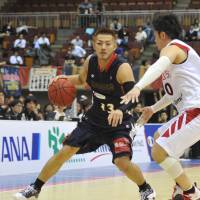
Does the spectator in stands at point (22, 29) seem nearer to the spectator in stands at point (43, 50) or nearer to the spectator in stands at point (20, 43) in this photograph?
the spectator in stands at point (20, 43)

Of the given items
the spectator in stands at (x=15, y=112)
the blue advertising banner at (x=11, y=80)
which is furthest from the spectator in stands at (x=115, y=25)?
the spectator in stands at (x=15, y=112)

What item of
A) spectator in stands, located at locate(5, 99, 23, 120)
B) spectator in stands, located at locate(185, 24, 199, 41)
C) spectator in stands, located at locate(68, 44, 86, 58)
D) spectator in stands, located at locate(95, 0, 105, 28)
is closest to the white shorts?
spectator in stands, located at locate(5, 99, 23, 120)

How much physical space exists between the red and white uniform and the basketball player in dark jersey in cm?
69

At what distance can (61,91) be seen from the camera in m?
7.26

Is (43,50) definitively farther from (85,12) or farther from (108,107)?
(108,107)

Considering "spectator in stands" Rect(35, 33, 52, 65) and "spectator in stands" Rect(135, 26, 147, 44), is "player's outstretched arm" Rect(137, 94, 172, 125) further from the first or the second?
"spectator in stands" Rect(135, 26, 147, 44)

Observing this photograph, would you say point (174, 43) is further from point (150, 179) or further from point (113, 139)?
point (150, 179)

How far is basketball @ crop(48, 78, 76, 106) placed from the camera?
723cm

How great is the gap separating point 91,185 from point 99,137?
2.65m

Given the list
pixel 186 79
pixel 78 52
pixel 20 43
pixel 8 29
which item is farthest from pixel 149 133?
pixel 8 29

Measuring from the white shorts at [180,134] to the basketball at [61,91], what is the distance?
170 centimetres

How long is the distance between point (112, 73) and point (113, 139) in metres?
0.76

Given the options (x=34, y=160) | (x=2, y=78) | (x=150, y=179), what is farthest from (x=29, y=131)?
(x=2, y=78)

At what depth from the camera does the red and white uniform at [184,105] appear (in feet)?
19.5
